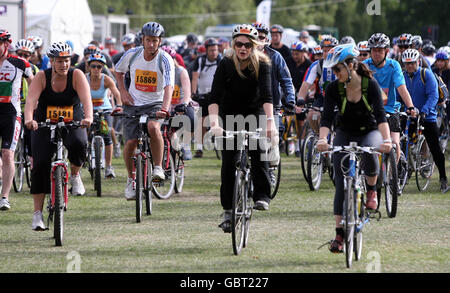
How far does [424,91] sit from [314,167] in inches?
76.5

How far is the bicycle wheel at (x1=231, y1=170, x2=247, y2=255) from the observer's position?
8705 mm

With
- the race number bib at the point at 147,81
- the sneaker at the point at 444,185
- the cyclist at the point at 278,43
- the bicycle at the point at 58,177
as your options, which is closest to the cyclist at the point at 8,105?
the race number bib at the point at 147,81

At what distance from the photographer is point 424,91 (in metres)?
13.4

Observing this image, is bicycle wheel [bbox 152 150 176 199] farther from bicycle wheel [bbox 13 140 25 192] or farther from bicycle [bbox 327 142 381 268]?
bicycle [bbox 327 142 381 268]

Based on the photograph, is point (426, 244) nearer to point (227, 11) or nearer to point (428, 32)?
point (428, 32)

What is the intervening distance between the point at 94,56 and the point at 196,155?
18.6 feet

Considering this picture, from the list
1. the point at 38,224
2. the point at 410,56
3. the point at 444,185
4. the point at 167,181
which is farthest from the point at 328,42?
the point at 38,224

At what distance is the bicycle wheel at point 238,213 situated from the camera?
28.6 feet

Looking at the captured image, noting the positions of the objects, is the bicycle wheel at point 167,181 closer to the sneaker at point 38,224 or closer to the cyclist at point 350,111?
the sneaker at point 38,224

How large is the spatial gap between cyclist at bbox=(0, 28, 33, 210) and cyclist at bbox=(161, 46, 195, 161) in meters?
1.91

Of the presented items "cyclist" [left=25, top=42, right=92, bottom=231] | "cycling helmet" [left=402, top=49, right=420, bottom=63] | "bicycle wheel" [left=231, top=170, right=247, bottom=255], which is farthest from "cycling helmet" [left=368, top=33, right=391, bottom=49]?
"cyclist" [left=25, top=42, right=92, bottom=231]

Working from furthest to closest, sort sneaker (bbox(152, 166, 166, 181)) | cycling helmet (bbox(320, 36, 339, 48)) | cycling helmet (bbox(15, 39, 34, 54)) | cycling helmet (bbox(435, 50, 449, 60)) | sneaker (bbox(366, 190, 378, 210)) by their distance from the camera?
1. cycling helmet (bbox(435, 50, 449, 60))
2. cycling helmet (bbox(320, 36, 339, 48))
3. cycling helmet (bbox(15, 39, 34, 54))
4. sneaker (bbox(152, 166, 166, 181))
5. sneaker (bbox(366, 190, 378, 210))
